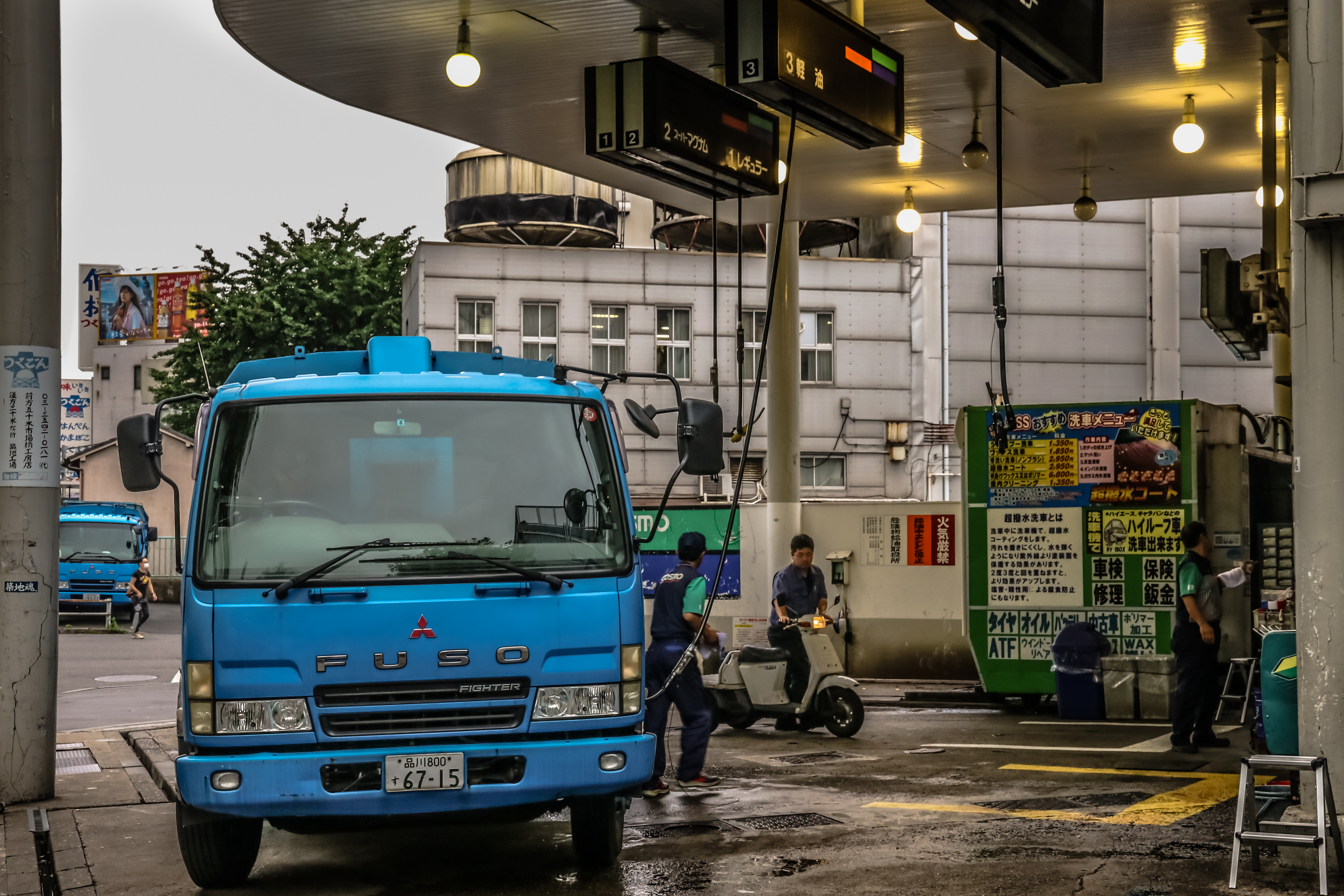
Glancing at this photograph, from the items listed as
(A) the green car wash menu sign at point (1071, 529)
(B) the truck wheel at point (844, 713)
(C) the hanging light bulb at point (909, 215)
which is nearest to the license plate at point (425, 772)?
(B) the truck wheel at point (844, 713)

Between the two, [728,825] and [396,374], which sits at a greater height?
[396,374]

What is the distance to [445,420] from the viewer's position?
7547 mm

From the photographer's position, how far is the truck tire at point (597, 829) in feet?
25.4

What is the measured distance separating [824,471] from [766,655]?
23.3 m

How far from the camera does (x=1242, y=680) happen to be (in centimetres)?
1458

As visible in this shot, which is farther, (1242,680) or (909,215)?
(909,215)

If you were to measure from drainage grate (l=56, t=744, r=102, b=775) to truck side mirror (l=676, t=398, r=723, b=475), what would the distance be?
5905mm

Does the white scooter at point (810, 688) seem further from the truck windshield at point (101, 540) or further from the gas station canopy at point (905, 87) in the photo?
the truck windshield at point (101, 540)

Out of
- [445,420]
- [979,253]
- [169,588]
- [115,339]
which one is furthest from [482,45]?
[115,339]

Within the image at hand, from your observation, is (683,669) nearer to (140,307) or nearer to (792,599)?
(792,599)

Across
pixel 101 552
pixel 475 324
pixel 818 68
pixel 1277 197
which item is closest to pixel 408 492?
pixel 818 68

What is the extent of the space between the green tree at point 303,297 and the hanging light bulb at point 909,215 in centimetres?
2470

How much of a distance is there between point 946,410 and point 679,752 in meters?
24.6

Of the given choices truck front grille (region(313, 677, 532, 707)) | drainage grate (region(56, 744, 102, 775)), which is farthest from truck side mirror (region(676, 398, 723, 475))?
drainage grate (region(56, 744, 102, 775))
